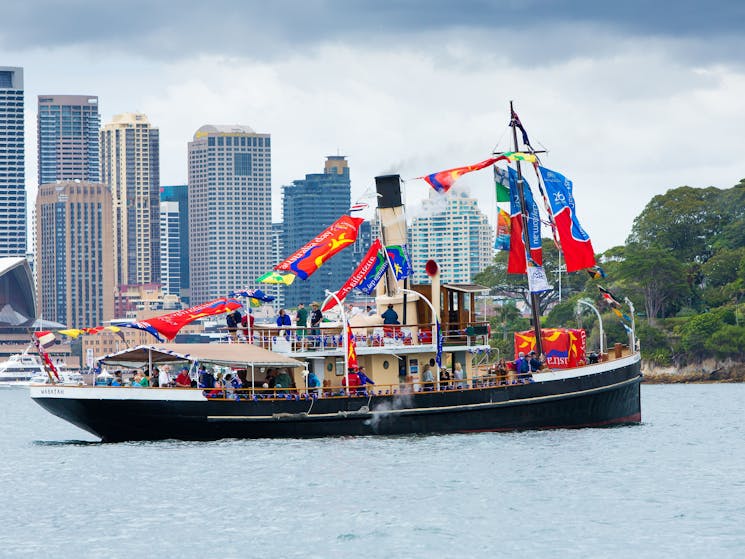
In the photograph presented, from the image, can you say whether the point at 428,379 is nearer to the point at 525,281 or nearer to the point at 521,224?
the point at 521,224

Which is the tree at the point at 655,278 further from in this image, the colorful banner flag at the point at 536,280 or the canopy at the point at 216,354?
the canopy at the point at 216,354

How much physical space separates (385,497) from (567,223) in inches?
773

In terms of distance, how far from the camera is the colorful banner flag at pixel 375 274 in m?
51.4

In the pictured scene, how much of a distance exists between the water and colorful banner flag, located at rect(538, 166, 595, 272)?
6440 mm

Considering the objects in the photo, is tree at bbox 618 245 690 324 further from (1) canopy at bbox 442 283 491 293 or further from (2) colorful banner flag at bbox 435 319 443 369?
(2) colorful banner flag at bbox 435 319 443 369

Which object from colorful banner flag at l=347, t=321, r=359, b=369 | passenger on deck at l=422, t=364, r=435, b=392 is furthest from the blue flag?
colorful banner flag at l=347, t=321, r=359, b=369

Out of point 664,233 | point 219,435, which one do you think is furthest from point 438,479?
point 664,233

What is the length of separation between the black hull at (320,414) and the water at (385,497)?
1.92 feet

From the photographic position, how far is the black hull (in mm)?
47781

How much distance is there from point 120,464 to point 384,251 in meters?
12.5

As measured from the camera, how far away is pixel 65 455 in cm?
4862

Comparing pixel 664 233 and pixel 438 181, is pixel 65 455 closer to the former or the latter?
pixel 438 181

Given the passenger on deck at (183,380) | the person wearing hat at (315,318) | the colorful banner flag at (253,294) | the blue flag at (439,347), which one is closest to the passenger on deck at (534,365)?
the blue flag at (439,347)

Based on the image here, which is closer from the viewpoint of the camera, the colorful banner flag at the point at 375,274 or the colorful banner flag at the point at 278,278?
the colorful banner flag at the point at 278,278
